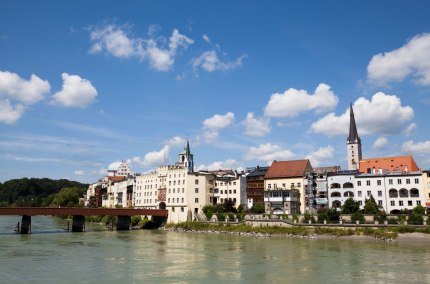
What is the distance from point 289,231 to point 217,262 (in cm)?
3197

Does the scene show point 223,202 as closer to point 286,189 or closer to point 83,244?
point 286,189

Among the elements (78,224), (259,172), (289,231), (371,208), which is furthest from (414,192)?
(78,224)

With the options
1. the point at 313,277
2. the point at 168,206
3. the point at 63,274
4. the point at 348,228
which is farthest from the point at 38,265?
the point at 168,206

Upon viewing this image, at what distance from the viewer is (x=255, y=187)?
101 metres

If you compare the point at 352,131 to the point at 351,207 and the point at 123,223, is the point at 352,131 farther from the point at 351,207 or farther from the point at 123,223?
the point at 123,223

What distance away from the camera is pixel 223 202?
98000 millimetres

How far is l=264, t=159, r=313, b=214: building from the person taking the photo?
3484 inches

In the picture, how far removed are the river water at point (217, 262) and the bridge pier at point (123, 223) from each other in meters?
34.1

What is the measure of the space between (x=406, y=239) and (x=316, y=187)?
3044 cm

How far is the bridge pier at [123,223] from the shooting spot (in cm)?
9156

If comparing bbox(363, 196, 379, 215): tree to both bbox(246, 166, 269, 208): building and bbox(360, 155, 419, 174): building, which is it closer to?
bbox(360, 155, 419, 174): building

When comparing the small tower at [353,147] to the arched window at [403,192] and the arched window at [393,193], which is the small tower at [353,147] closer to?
the arched window at [393,193]

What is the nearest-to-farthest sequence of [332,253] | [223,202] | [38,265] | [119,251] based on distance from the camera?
[38,265], [332,253], [119,251], [223,202]

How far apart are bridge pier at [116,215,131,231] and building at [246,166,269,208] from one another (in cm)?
2834
